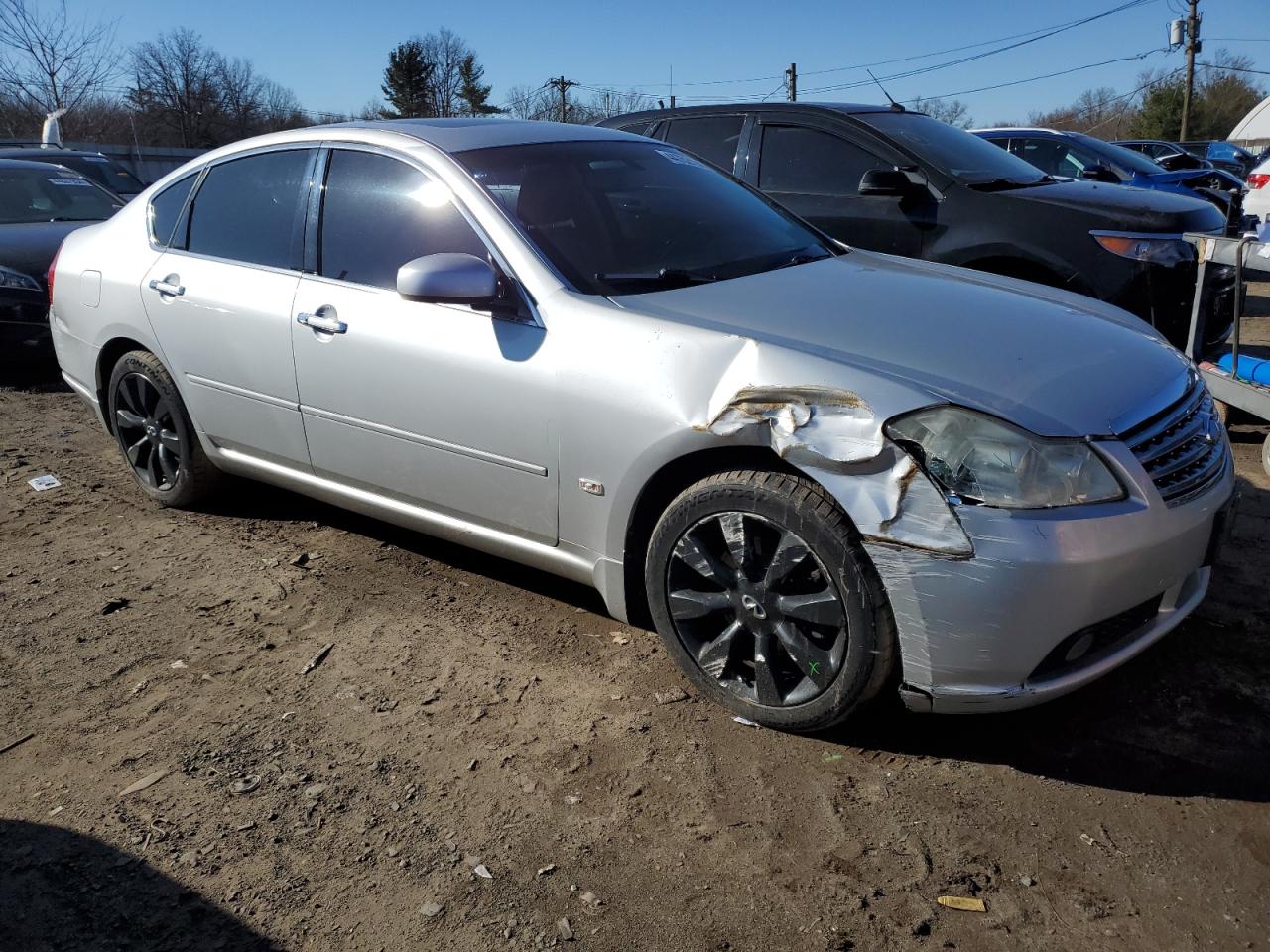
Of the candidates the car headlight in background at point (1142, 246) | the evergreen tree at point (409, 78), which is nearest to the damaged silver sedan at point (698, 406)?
the car headlight in background at point (1142, 246)

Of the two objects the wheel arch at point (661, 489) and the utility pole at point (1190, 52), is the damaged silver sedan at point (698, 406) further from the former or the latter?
the utility pole at point (1190, 52)

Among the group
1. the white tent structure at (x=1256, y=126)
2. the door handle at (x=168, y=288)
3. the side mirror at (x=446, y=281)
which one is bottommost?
the door handle at (x=168, y=288)

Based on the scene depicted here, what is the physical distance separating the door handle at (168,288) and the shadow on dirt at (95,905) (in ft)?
7.76

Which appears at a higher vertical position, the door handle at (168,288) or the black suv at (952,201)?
the black suv at (952,201)

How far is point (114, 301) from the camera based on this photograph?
4527 mm

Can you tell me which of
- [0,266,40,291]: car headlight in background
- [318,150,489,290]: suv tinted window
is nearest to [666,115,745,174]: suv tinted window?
[318,150,489,290]: suv tinted window

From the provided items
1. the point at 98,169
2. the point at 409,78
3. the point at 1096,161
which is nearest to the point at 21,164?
the point at 98,169

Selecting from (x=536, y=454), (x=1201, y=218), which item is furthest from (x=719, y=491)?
(x=1201, y=218)

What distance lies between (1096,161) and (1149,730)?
400 inches

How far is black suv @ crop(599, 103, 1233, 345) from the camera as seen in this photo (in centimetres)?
539

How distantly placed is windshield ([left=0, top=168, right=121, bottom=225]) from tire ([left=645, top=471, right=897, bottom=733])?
315 inches

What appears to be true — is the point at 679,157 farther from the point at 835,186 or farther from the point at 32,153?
the point at 32,153

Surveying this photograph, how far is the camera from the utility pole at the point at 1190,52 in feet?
130

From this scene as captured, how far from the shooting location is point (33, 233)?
812 cm
